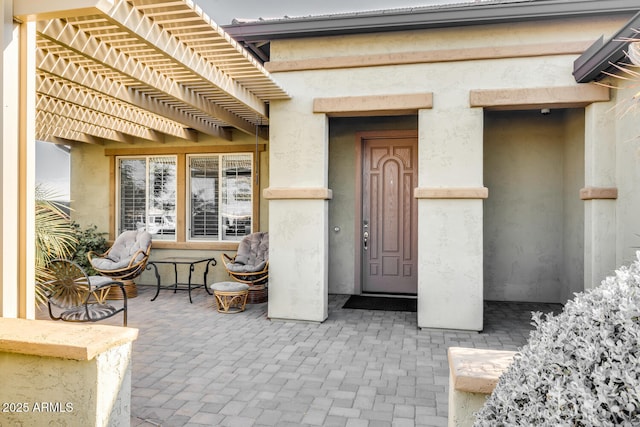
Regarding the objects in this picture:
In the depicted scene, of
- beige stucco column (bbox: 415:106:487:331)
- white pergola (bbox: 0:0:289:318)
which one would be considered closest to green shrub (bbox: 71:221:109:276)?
white pergola (bbox: 0:0:289:318)

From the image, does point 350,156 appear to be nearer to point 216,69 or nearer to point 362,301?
point 362,301

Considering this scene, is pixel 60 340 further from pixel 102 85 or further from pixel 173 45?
pixel 102 85

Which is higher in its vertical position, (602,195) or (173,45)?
(173,45)

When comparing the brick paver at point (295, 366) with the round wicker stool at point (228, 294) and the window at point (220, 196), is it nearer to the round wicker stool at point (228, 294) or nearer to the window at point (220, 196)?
the round wicker stool at point (228, 294)

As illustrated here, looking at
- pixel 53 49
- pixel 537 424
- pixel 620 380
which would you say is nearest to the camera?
pixel 620 380

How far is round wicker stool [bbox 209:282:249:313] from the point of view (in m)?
5.89

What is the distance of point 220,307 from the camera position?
19.9 ft

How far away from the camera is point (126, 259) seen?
7250 mm

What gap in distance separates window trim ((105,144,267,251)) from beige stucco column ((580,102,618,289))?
16.0 feet

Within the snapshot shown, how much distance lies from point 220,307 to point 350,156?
10.5 ft

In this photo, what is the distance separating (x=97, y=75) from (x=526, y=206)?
20.1ft

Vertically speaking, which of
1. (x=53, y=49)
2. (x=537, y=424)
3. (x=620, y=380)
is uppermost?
(x=53, y=49)

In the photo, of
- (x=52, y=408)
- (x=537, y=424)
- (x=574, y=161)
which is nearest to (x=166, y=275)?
(x=52, y=408)

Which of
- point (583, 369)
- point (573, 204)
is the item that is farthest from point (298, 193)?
point (583, 369)
